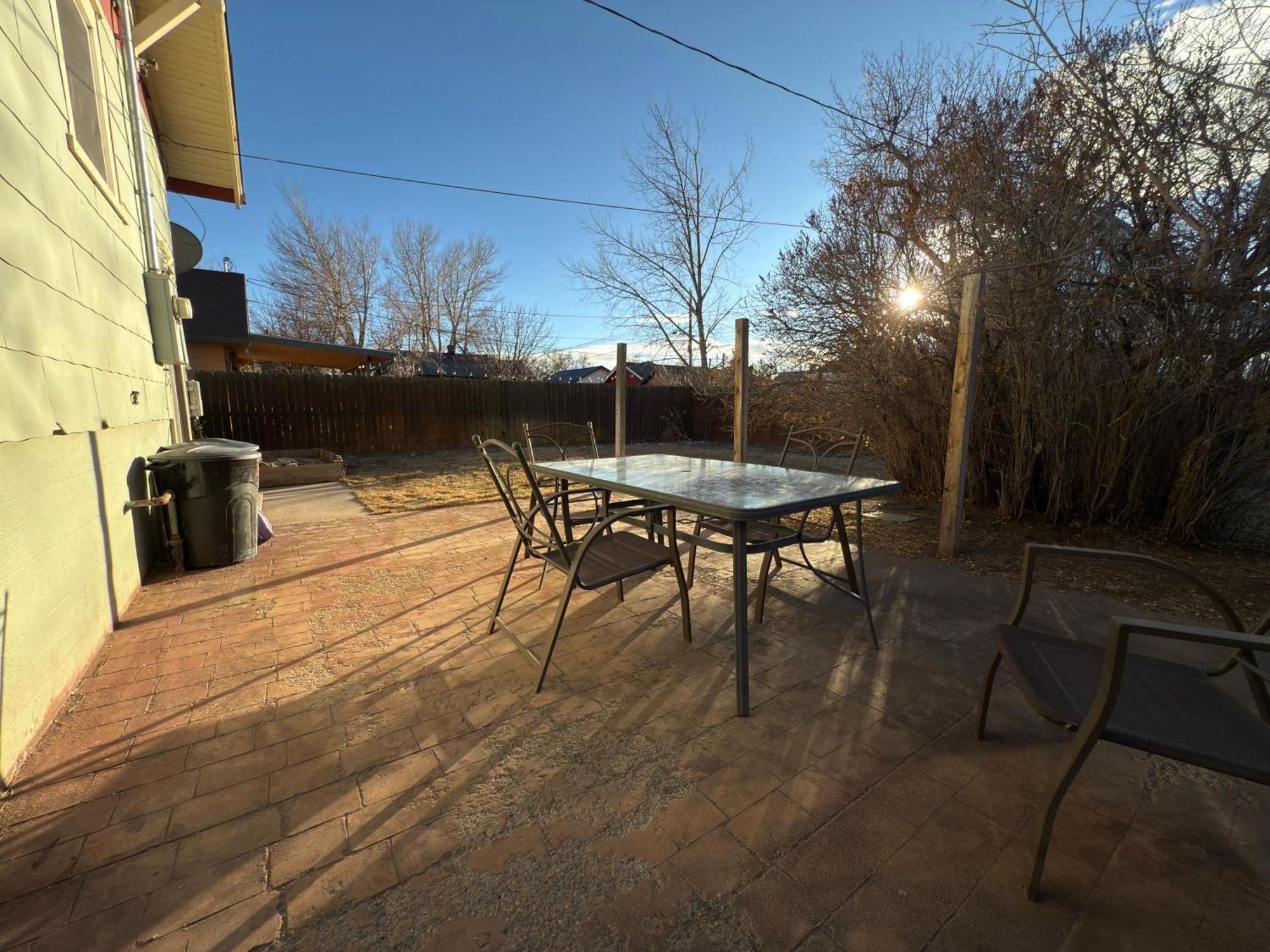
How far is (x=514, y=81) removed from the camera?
755 centimetres

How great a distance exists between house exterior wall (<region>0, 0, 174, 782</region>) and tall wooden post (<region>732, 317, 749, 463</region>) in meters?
4.05

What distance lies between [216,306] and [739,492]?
440 inches

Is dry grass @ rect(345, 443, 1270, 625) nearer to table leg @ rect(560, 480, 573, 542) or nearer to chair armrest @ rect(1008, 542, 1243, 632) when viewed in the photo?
chair armrest @ rect(1008, 542, 1243, 632)

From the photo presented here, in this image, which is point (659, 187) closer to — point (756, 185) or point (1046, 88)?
point (756, 185)

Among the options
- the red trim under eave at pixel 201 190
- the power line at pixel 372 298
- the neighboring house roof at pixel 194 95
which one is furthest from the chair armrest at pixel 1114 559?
the power line at pixel 372 298

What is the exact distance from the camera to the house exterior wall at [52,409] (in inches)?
59.7

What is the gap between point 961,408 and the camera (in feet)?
11.3

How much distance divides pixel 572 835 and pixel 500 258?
21.0m

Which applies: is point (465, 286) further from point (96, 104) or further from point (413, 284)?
point (96, 104)

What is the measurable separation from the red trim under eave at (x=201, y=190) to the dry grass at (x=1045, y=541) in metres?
4.15

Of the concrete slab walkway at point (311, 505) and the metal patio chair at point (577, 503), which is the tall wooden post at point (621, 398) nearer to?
the metal patio chair at point (577, 503)

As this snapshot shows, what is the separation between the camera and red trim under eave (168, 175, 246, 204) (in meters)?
6.29

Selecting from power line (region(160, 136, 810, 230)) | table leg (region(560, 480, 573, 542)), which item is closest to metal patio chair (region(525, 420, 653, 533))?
table leg (region(560, 480, 573, 542))


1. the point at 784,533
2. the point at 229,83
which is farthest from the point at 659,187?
the point at 784,533
